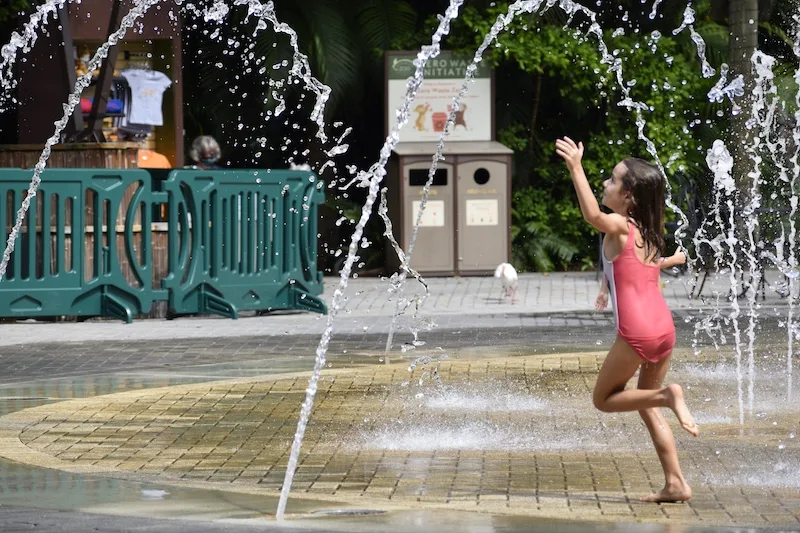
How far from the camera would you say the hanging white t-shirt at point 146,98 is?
18672 millimetres

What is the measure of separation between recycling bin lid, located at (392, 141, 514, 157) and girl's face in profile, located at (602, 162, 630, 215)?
44.1 feet

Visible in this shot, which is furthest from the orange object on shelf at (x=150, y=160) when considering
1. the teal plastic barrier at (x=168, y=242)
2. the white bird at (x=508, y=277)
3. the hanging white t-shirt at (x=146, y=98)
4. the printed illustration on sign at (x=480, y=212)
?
the white bird at (x=508, y=277)

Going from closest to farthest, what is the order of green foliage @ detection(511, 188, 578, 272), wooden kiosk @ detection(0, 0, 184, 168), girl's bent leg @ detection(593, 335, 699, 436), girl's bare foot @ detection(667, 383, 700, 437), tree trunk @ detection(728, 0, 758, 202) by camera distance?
girl's bare foot @ detection(667, 383, 700, 437)
girl's bent leg @ detection(593, 335, 699, 436)
wooden kiosk @ detection(0, 0, 184, 168)
tree trunk @ detection(728, 0, 758, 202)
green foliage @ detection(511, 188, 578, 272)

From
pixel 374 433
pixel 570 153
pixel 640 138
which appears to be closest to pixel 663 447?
pixel 570 153

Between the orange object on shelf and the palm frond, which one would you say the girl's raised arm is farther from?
the palm frond

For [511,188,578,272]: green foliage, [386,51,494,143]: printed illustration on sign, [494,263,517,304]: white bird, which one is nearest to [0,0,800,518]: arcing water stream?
[494,263,517,304]: white bird

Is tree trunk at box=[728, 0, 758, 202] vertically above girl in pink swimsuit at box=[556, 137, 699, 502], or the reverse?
tree trunk at box=[728, 0, 758, 202]

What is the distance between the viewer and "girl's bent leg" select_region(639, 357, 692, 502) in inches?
252

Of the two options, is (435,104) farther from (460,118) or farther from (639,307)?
(639,307)

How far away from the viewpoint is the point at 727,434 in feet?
27.1

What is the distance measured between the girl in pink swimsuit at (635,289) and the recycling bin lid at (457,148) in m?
13.5

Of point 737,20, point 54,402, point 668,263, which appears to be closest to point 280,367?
point 54,402

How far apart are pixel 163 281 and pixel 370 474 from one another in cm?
829

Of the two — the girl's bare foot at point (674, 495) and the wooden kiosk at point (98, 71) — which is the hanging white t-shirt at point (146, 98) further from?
the girl's bare foot at point (674, 495)
